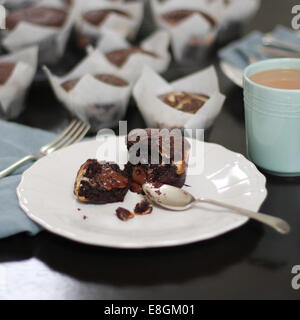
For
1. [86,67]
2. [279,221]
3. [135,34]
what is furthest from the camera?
[135,34]

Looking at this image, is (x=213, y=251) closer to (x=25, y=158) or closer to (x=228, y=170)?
(x=228, y=170)

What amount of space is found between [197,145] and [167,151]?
0.42 feet

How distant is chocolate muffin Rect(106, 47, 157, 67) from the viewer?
5.30ft

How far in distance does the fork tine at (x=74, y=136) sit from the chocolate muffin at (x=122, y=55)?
0.36 metres

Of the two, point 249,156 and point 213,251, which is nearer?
point 213,251

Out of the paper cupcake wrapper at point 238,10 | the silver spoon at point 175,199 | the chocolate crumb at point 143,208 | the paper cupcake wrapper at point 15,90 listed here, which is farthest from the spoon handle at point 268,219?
the paper cupcake wrapper at point 238,10

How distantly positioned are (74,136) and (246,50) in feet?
2.25

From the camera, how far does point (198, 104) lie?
130 cm

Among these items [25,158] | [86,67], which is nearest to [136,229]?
[25,158]

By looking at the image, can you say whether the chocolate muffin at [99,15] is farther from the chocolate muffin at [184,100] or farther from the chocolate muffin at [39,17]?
the chocolate muffin at [184,100]

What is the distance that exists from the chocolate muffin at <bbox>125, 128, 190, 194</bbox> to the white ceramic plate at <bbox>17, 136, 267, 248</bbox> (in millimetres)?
43

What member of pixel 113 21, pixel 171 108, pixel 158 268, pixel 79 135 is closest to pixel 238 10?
pixel 113 21

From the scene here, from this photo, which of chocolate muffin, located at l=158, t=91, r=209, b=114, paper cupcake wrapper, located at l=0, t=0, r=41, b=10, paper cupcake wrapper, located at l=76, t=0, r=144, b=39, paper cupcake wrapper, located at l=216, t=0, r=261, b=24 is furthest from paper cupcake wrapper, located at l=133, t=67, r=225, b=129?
paper cupcake wrapper, located at l=0, t=0, r=41, b=10

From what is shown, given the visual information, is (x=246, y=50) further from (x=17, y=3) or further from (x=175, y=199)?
(x=17, y=3)
